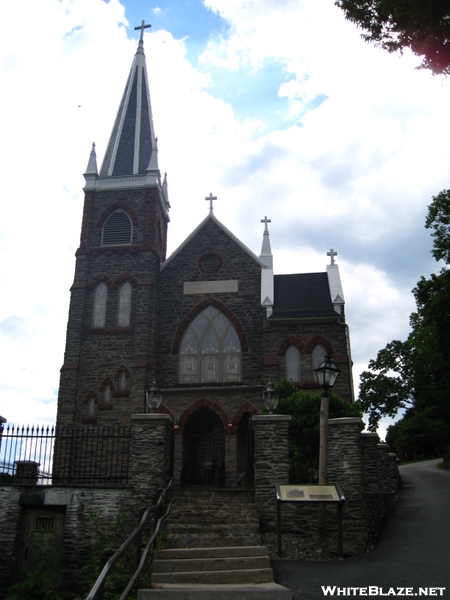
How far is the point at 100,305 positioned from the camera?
1005 inches

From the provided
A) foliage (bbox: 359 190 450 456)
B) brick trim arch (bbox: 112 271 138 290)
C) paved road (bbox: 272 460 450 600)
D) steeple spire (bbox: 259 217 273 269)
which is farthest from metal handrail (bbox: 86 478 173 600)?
foliage (bbox: 359 190 450 456)

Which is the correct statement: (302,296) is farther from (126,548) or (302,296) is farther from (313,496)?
(126,548)

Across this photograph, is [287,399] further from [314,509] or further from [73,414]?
[73,414]

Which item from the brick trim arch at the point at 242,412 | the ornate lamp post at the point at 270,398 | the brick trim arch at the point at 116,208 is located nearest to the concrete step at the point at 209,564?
the ornate lamp post at the point at 270,398

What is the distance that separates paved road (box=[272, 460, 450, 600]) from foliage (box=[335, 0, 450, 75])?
321 inches

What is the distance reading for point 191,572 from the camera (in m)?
9.62

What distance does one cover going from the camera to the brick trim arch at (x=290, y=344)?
23.6m

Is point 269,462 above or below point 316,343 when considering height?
below

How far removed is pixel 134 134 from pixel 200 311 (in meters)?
10.3

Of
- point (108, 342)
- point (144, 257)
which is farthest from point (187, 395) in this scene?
point (144, 257)

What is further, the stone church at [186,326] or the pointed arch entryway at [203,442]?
the stone church at [186,326]

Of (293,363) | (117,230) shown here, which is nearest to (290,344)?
(293,363)

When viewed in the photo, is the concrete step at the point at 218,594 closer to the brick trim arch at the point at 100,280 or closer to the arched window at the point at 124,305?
the arched window at the point at 124,305

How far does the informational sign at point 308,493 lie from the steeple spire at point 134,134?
19.1 metres
